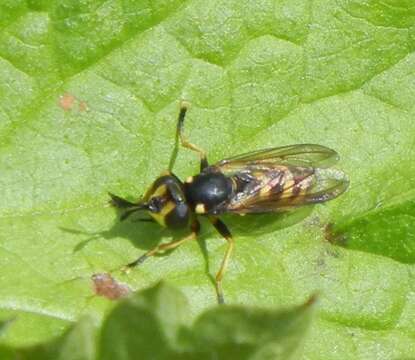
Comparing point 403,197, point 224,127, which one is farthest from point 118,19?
point 403,197

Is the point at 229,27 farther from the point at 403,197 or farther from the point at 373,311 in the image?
the point at 373,311

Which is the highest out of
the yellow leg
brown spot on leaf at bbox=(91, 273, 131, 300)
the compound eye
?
the compound eye

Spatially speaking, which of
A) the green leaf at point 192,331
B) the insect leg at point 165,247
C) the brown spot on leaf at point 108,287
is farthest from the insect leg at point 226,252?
the green leaf at point 192,331

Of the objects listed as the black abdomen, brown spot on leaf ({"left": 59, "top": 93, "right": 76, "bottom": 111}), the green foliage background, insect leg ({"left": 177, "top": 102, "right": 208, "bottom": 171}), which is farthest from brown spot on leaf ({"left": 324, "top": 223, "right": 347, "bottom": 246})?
brown spot on leaf ({"left": 59, "top": 93, "right": 76, "bottom": 111})

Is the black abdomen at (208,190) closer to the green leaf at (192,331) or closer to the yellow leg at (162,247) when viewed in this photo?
the yellow leg at (162,247)

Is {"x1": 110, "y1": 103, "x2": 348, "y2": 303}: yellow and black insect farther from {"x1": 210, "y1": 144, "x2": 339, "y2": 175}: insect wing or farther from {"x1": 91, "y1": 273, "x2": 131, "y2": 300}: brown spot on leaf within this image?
{"x1": 91, "y1": 273, "x2": 131, "y2": 300}: brown spot on leaf

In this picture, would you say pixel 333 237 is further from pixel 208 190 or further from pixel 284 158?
pixel 208 190

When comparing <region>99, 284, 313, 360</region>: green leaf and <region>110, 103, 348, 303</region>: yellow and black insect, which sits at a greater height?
<region>99, 284, 313, 360</region>: green leaf
